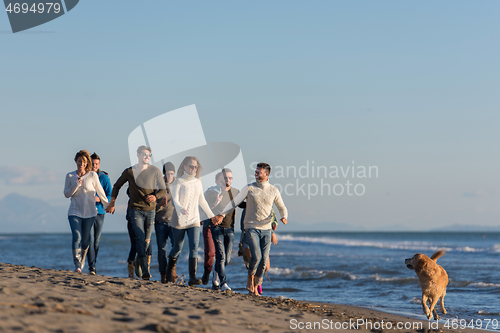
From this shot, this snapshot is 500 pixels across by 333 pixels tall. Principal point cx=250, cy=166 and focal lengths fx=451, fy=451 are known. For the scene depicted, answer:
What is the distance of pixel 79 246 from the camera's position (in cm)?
688

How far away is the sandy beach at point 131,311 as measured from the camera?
11.5 ft

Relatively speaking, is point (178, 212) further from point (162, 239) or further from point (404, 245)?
point (404, 245)

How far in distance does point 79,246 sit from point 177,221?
1.55 m

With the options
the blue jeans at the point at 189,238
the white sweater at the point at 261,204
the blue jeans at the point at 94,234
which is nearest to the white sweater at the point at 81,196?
the blue jeans at the point at 94,234

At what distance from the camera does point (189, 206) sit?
6855 millimetres

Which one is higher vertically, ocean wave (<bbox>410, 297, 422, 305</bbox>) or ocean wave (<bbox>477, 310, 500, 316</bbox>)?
ocean wave (<bbox>477, 310, 500, 316</bbox>)

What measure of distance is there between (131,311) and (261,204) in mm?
3148

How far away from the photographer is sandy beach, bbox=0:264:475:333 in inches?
138

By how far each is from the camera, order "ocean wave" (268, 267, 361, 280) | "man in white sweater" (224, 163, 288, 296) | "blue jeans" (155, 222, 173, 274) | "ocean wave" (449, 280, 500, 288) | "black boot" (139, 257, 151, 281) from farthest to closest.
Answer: "ocean wave" (268, 267, 361, 280)
"ocean wave" (449, 280, 500, 288)
"blue jeans" (155, 222, 173, 274)
"black boot" (139, 257, 151, 281)
"man in white sweater" (224, 163, 288, 296)

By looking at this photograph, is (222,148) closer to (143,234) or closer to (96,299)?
(143,234)

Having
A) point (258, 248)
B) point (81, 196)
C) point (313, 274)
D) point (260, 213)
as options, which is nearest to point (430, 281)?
point (258, 248)

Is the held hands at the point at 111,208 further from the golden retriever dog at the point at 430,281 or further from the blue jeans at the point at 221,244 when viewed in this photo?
the golden retriever dog at the point at 430,281

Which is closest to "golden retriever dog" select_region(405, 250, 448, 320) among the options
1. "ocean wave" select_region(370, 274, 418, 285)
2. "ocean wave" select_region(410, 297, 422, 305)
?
"ocean wave" select_region(410, 297, 422, 305)

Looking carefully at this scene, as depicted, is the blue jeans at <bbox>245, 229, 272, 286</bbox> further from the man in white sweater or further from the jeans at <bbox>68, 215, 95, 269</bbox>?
the jeans at <bbox>68, 215, 95, 269</bbox>
